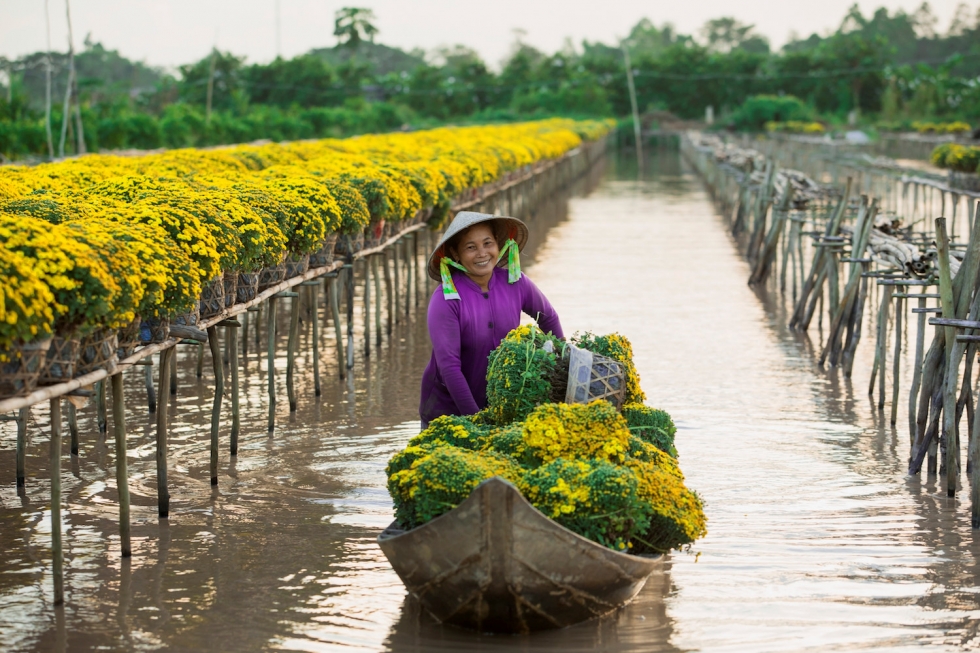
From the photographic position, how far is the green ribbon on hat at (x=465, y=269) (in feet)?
20.6

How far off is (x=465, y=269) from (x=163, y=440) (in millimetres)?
2150

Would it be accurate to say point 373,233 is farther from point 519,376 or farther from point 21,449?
point 519,376

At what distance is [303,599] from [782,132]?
215 feet

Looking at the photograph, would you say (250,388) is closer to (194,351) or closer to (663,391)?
(194,351)

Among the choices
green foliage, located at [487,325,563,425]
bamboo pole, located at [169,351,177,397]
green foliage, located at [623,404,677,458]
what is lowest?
bamboo pole, located at [169,351,177,397]

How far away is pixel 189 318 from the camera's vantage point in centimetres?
746

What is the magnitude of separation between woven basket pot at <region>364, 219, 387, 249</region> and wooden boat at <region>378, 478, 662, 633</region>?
7.20m

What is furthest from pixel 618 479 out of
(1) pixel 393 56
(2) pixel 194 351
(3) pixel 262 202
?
(1) pixel 393 56

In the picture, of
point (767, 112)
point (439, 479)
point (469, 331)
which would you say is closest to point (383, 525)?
point (469, 331)

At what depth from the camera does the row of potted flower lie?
5480mm

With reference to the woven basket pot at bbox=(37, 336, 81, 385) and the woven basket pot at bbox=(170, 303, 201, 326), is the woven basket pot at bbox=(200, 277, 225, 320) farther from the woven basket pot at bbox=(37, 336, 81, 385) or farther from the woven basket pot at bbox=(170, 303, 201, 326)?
the woven basket pot at bbox=(37, 336, 81, 385)

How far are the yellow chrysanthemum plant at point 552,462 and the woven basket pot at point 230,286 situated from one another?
9.11 feet

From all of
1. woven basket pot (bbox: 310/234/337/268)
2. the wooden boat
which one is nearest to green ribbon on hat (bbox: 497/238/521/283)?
the wooden boat

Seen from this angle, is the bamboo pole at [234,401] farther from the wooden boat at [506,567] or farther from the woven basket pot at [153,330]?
the wooden boat at [506,567]
